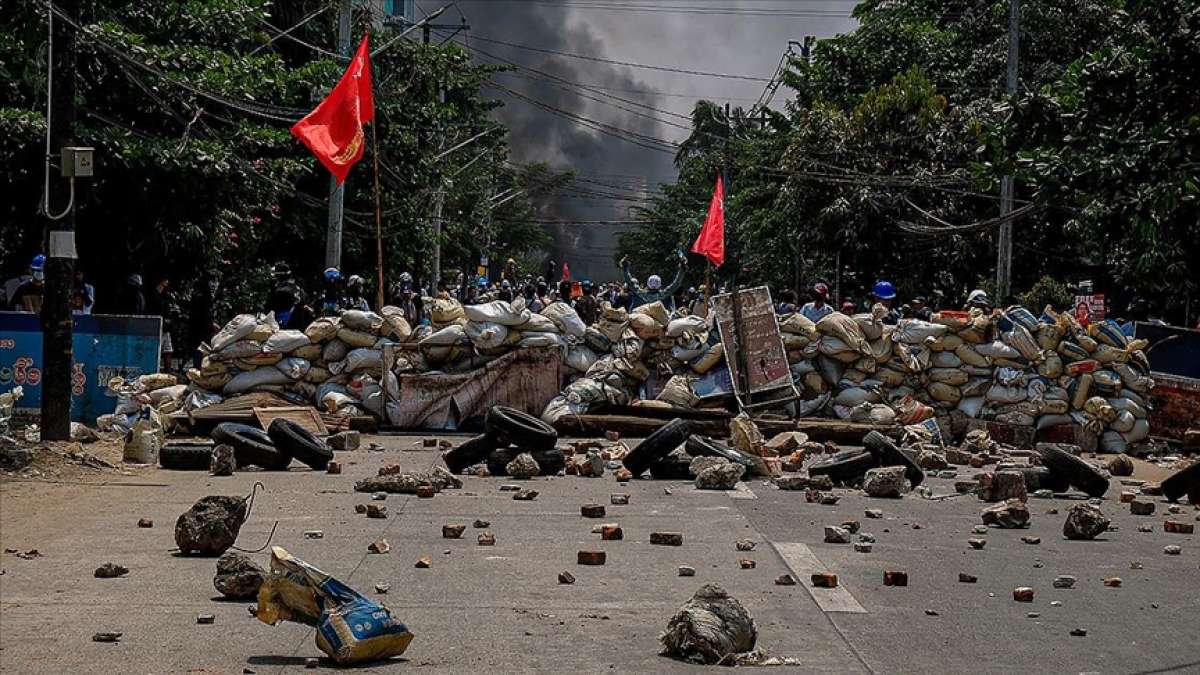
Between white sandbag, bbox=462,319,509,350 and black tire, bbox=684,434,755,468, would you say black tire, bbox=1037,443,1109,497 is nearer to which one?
black tire, bbox=684,434,755,468

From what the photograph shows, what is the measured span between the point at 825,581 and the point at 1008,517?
3064 mm

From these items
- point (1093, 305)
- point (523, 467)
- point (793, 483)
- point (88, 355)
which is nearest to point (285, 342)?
point (88, 355)

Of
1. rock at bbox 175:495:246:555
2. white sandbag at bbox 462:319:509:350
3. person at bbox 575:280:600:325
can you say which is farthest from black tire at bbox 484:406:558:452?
person at bbox 575:280:600:325

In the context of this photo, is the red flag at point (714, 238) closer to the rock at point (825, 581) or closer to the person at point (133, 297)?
the person at point (133, 297)

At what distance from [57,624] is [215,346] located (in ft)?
35.1

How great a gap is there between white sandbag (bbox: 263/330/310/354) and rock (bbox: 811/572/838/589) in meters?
10.7

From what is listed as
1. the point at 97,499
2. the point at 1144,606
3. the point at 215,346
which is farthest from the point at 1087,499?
the point at 215,346

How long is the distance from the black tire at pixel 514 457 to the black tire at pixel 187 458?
101 inches

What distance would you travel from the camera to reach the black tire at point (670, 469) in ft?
42.6

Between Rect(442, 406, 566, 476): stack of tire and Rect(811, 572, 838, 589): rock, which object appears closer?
Rect(811, 572, 838, 589): rock

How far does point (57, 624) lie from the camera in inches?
263

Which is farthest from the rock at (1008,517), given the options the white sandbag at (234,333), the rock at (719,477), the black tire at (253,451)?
the white sandbag at (234,333)

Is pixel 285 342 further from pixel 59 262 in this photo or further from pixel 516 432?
pixel 516 432

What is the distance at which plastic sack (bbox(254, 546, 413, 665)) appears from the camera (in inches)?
229
